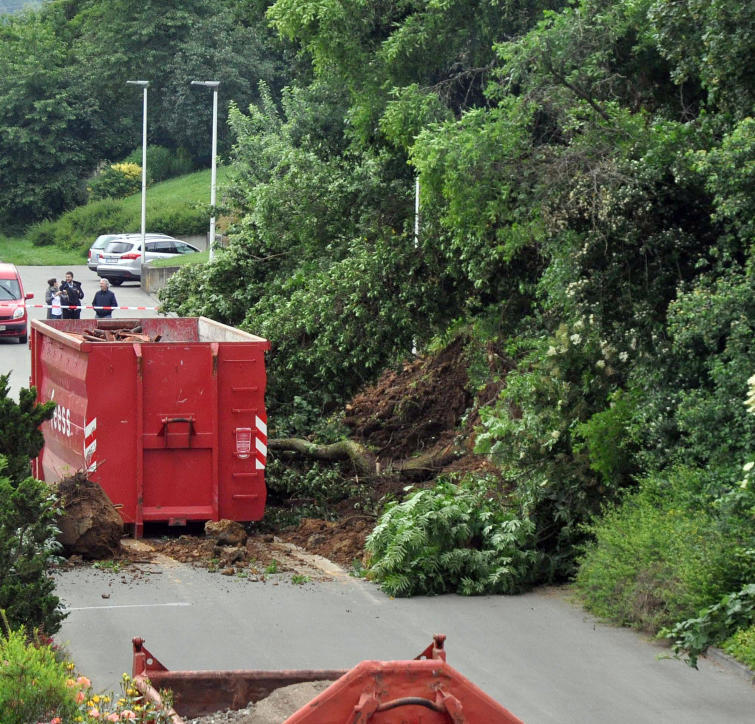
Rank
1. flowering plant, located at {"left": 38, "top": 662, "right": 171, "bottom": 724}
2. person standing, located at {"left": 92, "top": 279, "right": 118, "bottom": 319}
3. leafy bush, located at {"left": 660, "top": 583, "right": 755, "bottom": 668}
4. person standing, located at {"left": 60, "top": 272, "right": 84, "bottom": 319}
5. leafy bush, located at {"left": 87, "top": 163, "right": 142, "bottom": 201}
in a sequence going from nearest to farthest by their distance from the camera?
flowering plant, located at {"left": 38, "top": 662, "right": 171, "bottom": 724}
leafy bush, located at {"left": 660, "top": 583, "right": 755, "bottom": 668}
person standing, located at {"left": 92, "top": 279, "right": 118, "bottom": 319}
person standing, located at {"left": 60, "top": 272, "right": 84, "bottom": 319}
leafy bush, located at {"left": 87, "top": 163, "right": 142, "bottom": 201}

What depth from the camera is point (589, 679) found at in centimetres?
850

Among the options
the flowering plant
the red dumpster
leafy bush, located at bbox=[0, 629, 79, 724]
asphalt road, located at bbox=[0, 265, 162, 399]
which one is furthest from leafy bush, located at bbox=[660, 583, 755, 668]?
asphalt road, located at bbox=[0, 265, 162, 399]

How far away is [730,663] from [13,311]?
2756 centimetres

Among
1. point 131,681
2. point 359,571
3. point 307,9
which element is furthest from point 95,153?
point 131,681

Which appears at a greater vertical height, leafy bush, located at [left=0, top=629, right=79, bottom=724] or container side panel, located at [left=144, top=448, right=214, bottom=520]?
leafy bush, located at [left=0, top=629, right=79, bottom=724]

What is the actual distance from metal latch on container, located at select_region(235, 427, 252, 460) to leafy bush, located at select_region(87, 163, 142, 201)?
55.5m

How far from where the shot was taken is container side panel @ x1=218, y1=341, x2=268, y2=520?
42.4 feet

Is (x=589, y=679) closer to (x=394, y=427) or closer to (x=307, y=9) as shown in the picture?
(x=394, y=427)

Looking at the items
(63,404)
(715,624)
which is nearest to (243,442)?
(63,404)

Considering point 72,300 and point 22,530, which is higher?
point 22,530

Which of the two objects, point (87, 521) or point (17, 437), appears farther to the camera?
point (87, 521)

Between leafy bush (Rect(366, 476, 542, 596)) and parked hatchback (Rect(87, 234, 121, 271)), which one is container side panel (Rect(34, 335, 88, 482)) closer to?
leafy bush (Rect(366, 476, 542, 596))

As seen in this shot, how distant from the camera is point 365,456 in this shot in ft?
51.8

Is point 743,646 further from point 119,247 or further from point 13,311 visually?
point 119,247
